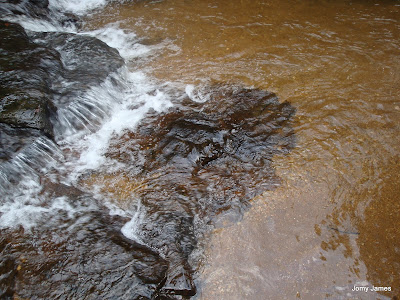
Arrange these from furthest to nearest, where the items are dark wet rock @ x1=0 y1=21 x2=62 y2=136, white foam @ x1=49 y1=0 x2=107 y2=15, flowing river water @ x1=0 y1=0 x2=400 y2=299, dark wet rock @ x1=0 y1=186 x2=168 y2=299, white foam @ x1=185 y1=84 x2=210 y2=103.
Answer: white foam @ x1=49 y1=0 x2=107 y2=15 → white foam @ x1=185 y1=84 x2=210 y2=103 → dark wet rock @ x1=0 y1=21 x2=62 y2=136 → flowing river water @ x1=0 y1=0 x2=400 y2=299 → dark wet rock @ x1=0 y1=186 x2=168 y2=299

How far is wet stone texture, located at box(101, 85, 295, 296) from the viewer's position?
348cm

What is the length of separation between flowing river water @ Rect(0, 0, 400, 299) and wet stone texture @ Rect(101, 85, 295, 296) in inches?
0.7

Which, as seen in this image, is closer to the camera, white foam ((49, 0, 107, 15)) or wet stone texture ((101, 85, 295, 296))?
wet stone texture ((101, 85, 295, 296))

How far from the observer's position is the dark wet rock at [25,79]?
14.6 ft

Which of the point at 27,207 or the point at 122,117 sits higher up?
the point at 122,117

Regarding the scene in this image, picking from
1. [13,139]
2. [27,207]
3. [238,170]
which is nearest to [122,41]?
[13,139]

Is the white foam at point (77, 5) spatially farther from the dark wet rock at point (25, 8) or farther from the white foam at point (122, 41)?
the white foam at point (122, 41)

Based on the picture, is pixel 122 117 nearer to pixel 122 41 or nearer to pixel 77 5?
pixel 122 41

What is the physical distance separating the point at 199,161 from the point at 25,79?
129 inches

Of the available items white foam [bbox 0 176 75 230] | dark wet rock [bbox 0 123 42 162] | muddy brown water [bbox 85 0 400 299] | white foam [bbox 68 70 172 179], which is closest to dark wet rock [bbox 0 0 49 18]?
muddy brown water [bbox 85 0 400 299]

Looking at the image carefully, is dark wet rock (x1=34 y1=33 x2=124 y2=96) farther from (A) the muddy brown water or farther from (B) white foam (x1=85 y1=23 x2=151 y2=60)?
(A) the muddy brown water

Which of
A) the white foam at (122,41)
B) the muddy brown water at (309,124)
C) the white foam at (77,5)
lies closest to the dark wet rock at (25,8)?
the white foam at (77,5)

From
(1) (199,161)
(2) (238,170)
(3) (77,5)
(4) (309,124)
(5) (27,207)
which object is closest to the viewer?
(5) (27,207)

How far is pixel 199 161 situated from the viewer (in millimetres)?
4250
